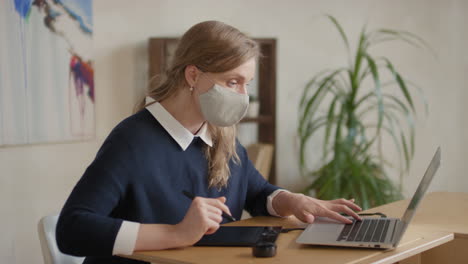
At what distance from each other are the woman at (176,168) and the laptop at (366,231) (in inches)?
2.4

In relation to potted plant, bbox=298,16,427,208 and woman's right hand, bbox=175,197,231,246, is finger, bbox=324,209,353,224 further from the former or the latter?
potted plant, bbox=298,16,427,208

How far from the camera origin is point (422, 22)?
4.48 meters

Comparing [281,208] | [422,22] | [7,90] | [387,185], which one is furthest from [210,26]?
[422,22]

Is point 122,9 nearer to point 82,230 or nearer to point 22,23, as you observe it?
point 22,23

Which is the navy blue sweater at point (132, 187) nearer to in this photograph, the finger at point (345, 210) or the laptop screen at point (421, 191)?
the finger at point (345, 210)

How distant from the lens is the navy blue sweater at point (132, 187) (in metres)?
1.46

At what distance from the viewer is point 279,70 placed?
4.15 meters

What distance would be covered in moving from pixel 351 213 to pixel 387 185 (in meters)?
1.98

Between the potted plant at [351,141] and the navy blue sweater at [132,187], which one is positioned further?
Result: the potted plant at [351,141]

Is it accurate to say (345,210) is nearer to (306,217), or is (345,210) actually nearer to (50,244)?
(306,217)

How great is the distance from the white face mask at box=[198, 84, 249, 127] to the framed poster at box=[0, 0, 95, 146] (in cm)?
163

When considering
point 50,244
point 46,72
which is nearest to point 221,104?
point 50,244

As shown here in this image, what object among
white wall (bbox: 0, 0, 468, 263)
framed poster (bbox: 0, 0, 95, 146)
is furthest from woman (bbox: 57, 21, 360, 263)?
white wall (bbox: 0, 0, 468, 263)

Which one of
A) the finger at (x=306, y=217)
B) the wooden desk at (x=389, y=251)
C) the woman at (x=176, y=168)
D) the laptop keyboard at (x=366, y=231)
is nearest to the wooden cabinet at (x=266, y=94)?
the wooden desk at (x=389, y=251)
